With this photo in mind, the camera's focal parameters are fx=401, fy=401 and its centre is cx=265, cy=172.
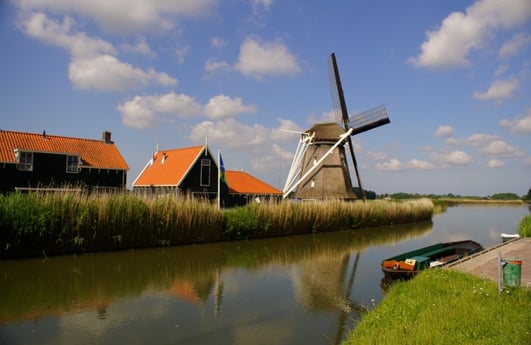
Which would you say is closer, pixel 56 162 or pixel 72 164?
pixel 56 162

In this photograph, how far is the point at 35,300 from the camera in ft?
25.9

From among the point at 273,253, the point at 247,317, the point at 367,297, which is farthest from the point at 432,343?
the point at 273,253

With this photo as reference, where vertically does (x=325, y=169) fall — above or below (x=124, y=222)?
above

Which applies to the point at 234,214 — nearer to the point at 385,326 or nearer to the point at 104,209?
the point at 104,209

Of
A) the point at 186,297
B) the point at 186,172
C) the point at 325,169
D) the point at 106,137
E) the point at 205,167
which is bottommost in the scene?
the point at 186,297

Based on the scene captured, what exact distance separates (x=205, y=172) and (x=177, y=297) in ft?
60.1

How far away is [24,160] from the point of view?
2041 centimetres

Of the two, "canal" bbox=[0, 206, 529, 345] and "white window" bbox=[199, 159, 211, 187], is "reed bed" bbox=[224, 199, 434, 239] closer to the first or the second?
"canal" bbox=[0, 206, 529, 345]

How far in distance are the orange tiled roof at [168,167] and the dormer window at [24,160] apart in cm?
790

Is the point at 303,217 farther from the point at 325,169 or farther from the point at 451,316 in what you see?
the point at 451,316

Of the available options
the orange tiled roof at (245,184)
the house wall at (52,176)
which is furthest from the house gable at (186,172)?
the orange tiled roof at (245,184)

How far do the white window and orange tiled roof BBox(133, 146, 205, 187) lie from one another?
79 cm

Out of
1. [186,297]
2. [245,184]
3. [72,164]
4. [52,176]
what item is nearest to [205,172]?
[245,184]

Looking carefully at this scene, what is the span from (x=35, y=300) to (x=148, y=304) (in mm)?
2219
